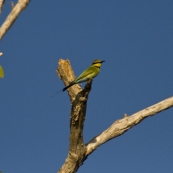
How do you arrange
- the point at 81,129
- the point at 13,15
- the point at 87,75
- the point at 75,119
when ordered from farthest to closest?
the point at 87,75 < the point at 81,129 < the point at 75,119 < the point at 13,15

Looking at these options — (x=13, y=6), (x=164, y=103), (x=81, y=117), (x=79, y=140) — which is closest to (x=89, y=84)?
(x=81, y=117)

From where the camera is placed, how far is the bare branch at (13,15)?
18.6ft

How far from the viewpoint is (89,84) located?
7.73 m

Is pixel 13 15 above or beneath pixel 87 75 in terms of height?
above

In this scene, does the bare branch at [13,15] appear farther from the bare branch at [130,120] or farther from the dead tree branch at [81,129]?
the bare branch at [130,120]

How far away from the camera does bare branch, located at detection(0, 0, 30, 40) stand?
5.67 metres

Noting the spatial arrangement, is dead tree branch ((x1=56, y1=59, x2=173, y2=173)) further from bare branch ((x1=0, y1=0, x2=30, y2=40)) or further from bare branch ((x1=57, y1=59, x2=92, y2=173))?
bare branch ((x1=0, y1=0, x2=30, y2=40))

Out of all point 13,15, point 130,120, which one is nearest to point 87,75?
point 130,120

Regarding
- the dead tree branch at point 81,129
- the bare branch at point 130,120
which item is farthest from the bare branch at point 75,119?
the bare branch at point 130,120

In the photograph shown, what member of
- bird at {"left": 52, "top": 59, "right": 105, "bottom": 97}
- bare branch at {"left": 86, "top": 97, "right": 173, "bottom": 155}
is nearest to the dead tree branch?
bare branch at {"left": 86, "top": 97, "right": 173, "bottom": 155}

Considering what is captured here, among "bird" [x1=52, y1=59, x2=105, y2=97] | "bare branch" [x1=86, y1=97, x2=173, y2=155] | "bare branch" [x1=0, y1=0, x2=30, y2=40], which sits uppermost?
"bare branch" [x1=0, y1=0, x2=30, y2=40]

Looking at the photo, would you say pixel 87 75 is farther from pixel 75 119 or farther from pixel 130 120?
pixel 130 120

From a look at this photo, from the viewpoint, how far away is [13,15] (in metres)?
5.87

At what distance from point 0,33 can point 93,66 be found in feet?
11.6
